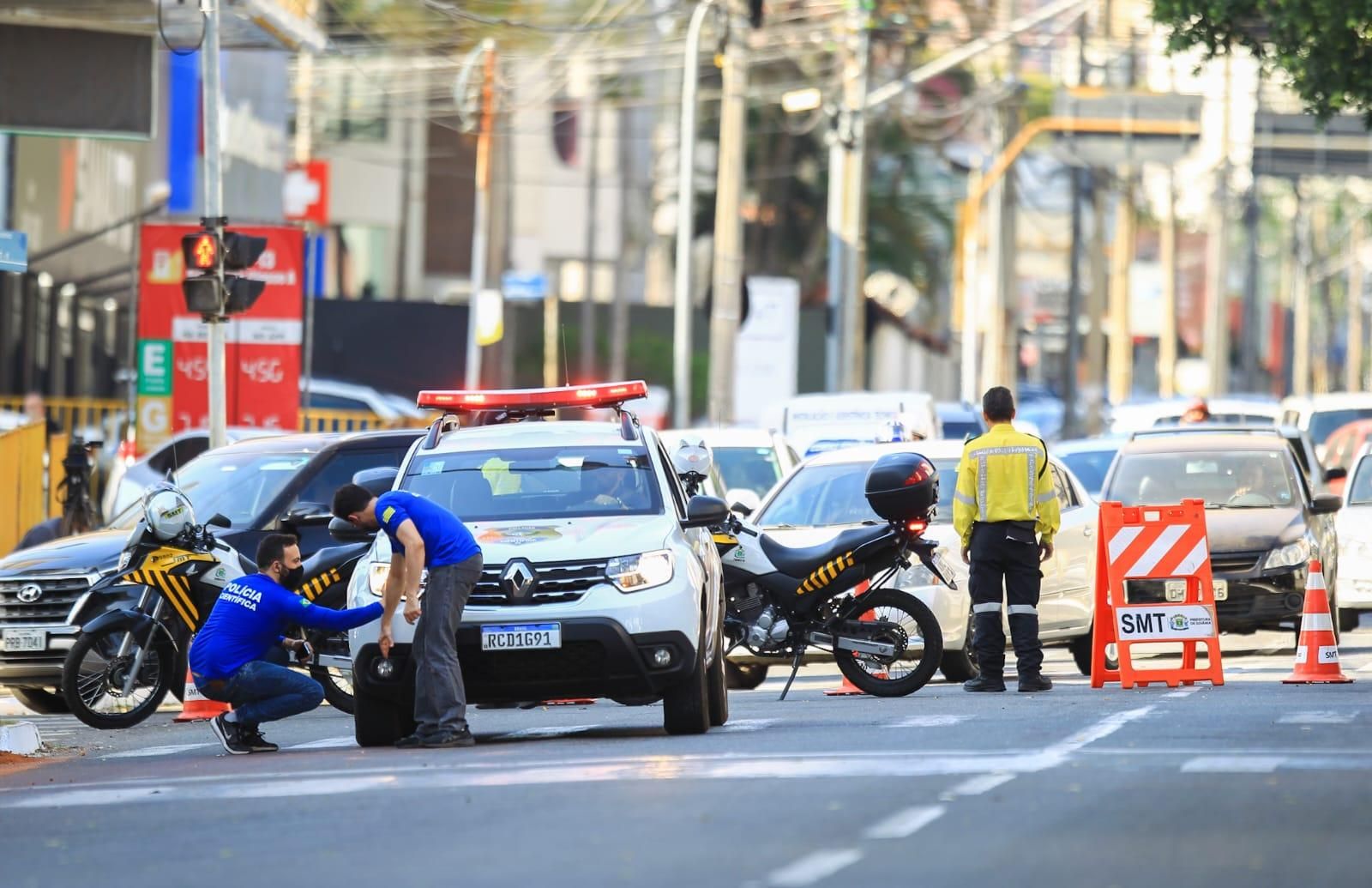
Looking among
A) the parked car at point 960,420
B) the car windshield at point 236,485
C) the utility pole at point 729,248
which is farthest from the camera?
the utility pole at point 729,248

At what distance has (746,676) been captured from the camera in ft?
61.5

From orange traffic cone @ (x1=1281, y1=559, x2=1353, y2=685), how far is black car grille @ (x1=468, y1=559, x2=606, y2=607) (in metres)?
5.27

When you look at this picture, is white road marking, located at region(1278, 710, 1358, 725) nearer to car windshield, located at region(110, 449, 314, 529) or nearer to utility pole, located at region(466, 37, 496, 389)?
car windshield, located at region(110, 449, 314, 529)

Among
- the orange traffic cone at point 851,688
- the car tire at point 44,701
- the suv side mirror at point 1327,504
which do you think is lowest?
the car tire at point 44,701

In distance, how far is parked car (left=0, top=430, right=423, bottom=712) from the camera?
17.2m

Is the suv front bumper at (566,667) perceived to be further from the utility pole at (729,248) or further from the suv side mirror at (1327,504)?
the utility pole at (729,248)

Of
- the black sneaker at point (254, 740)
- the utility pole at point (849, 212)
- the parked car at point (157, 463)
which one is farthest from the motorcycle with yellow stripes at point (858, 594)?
the utility pole at point (849, 212)

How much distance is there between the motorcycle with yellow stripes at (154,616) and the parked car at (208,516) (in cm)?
43

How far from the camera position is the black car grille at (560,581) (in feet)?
43.2

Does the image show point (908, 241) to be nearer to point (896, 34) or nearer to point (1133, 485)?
point (896, 34)

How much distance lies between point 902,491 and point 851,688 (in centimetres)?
181

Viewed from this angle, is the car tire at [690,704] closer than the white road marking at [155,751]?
Yes

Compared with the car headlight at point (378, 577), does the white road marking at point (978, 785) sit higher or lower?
lower

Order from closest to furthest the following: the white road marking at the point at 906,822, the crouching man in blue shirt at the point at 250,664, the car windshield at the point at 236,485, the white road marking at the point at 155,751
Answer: the white road marking at the point at 906,822 → the crouching man in blue shirt at the point at 250,664 → the white road marking at the point at 155,751 → the car windshield at the point at 236,485
